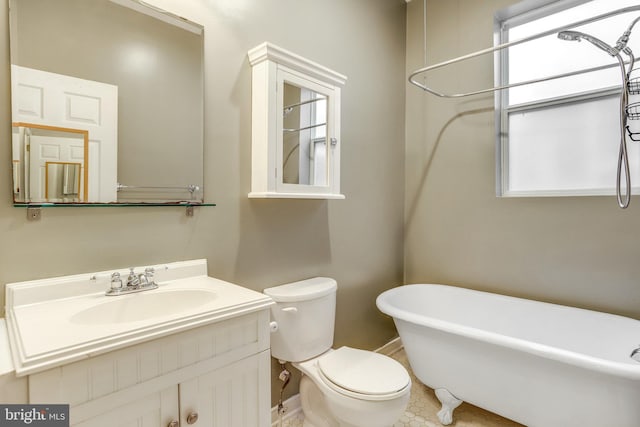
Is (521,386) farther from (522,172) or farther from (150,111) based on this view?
(150,111)

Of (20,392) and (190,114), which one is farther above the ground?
(190,114)

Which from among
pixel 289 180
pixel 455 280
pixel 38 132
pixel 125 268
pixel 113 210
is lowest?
pixel 455 280

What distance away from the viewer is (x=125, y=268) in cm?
129

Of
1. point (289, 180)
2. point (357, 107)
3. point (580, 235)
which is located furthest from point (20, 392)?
point (580, 235)

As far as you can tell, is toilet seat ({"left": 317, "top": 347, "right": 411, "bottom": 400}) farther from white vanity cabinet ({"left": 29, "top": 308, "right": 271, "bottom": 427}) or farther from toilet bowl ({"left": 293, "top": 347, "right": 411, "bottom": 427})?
white vanity cabinet ({"left": 29, "top": 308, "right": 271, "bottom": 427})

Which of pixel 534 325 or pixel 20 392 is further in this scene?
pixel 534 325

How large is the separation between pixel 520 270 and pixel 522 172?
670mm

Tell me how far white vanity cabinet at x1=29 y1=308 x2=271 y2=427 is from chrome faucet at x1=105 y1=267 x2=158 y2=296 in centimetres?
43

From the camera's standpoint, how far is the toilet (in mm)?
1380

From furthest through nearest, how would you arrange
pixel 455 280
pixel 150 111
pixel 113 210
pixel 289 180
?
pixel 455 280 → pixel 289 180 → pixel 150 111 → pixel 113 210

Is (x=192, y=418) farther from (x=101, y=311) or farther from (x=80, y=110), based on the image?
(x=80, y=110)

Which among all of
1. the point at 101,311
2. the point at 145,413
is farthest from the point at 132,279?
the point at 145,413

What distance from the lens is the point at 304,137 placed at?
1758 mm

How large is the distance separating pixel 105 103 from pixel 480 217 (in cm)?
229
